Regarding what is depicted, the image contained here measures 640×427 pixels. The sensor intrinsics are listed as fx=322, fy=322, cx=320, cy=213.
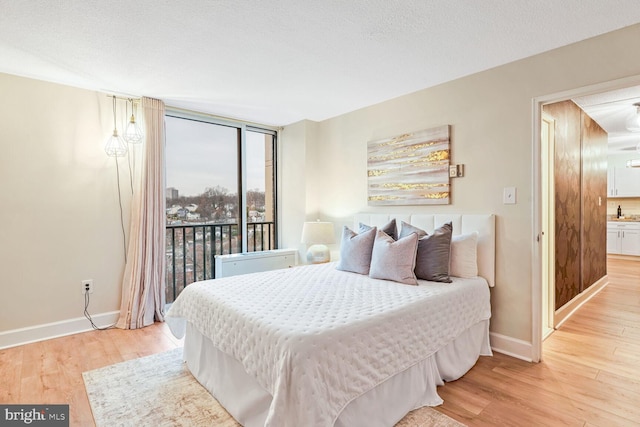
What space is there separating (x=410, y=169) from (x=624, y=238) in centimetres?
635

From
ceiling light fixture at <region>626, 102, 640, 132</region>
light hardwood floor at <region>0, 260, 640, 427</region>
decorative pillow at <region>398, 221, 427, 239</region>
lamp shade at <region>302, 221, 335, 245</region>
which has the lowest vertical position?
light hardwood floor at <region>0, 260, 640, 427</region>

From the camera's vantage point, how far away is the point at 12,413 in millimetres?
1877

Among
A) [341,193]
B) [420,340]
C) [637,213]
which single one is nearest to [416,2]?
[420,340]

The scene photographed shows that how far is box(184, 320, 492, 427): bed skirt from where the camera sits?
1624mm

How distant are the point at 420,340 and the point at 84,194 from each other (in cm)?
330

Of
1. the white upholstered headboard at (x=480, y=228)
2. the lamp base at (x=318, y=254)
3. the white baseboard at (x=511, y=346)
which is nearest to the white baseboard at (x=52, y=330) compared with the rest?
the lamp base at (x=318, y=254)

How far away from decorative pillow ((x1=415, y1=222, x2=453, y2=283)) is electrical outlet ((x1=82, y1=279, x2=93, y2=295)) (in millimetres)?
3109

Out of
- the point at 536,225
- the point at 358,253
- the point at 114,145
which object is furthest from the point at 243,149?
the point at 536,225

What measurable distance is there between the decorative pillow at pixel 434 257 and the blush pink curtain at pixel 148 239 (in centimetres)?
265

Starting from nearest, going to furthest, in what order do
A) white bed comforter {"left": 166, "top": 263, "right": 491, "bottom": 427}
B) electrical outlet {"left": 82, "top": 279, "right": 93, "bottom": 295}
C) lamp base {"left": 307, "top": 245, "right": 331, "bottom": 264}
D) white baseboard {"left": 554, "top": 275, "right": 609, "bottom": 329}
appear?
white bed comforter {"left": 166, "top": 263, "right": 491, "bottom": 427} < electrical outlet {"left": 82, "top": 279, "right": 93, "bottom": 295} < white baseboard {"left": 554, "top": 275, "right": 609, "bottom": 329} < lamp base {"left": 307, "top": 245, "right": 331, "bottom": 264}

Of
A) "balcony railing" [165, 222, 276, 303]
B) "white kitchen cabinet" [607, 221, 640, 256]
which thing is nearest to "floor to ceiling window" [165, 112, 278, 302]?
"balcony railing" [165, 222, 276, 303]

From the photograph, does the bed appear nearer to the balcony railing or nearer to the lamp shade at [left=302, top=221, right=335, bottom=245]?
the lamp shade at [left=302, top=221, right=335, bottom=245]

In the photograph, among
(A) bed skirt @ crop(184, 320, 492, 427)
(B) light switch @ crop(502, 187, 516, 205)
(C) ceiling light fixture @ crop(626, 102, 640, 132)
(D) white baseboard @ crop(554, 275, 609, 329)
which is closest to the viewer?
(A) bed skirt @ crop(184, 320, 492, 427)

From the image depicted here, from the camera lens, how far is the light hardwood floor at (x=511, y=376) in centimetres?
185
